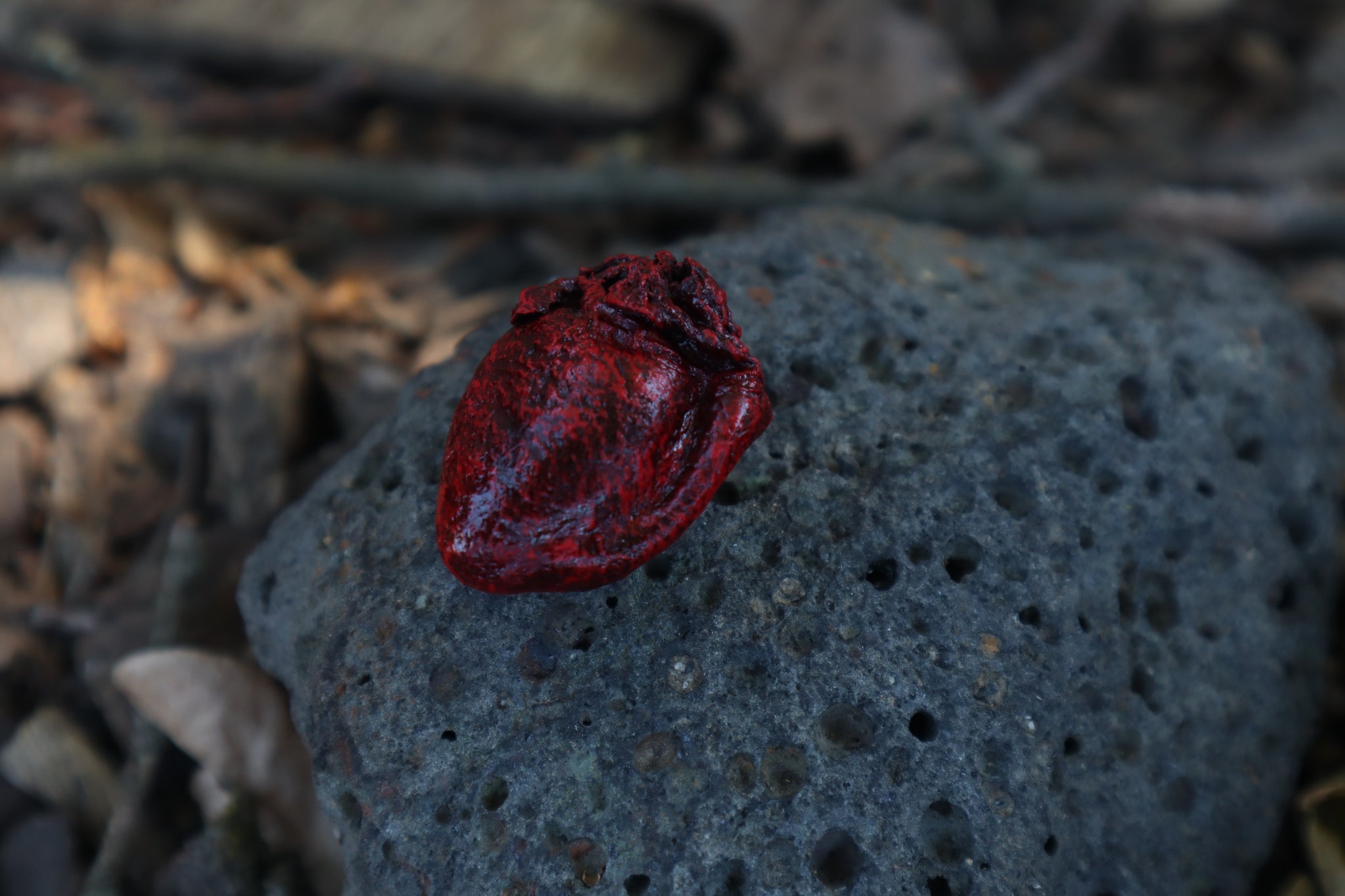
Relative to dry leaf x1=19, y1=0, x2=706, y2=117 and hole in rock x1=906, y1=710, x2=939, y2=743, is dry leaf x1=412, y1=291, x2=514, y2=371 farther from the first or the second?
hole in rock x1=906, y1=710, x2=939, y2=743

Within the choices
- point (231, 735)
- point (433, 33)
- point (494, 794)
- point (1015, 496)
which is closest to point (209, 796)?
point (231, 735)

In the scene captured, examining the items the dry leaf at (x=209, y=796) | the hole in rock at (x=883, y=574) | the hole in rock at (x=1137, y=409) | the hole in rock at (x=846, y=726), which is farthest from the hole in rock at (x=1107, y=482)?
the dry leaf at (x=209, y=796)

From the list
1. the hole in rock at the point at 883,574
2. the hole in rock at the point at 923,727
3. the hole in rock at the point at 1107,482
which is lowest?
the hole in rock at the point at 923,727

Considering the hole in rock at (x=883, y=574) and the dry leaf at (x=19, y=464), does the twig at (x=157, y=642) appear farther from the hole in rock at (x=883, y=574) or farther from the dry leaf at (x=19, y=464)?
the hole in rock at (x=883, y=574)

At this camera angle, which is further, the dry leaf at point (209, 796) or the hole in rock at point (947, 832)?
the dry leaf at point (209, 796)

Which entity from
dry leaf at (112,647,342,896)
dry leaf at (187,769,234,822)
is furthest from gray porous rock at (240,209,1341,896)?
dry leaf at (187,769,234,822)

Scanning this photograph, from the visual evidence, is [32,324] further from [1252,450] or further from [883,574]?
[1252,450]

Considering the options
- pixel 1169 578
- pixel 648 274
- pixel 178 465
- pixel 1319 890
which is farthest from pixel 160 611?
pixel 1319 890
